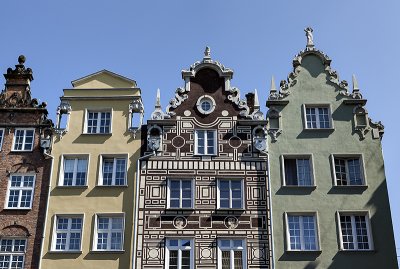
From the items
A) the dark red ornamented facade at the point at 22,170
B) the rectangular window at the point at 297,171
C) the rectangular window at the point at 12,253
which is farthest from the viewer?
the rectangular window at the point at 297,171

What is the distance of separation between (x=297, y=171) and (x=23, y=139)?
1536 centimetres

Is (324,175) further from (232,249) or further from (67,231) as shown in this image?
(67,231)

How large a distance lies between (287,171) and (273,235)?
3837mm

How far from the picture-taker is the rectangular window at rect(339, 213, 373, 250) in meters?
31.8

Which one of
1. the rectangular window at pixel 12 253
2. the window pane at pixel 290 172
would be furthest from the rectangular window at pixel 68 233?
the window pane at pixel 290 172

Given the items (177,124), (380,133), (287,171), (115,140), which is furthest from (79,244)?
(380,133)

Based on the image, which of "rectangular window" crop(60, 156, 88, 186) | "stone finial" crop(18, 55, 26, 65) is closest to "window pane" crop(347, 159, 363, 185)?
"rectangular window" crop(60, 156, 88, 186)

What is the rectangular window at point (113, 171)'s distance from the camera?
3347 centimetres

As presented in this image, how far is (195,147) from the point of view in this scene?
34.2 metres

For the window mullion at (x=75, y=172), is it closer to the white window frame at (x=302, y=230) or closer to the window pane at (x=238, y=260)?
the window pane at (x=238, y=260)

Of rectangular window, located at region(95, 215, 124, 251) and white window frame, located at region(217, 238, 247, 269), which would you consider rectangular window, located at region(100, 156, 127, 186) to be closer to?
rectangular window, located at region(95, 215, 124, 251)

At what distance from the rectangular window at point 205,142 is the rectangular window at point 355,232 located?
7733 mm

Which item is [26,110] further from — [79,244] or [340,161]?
[340,161]

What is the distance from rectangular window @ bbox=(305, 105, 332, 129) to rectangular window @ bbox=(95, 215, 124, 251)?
11786mm
